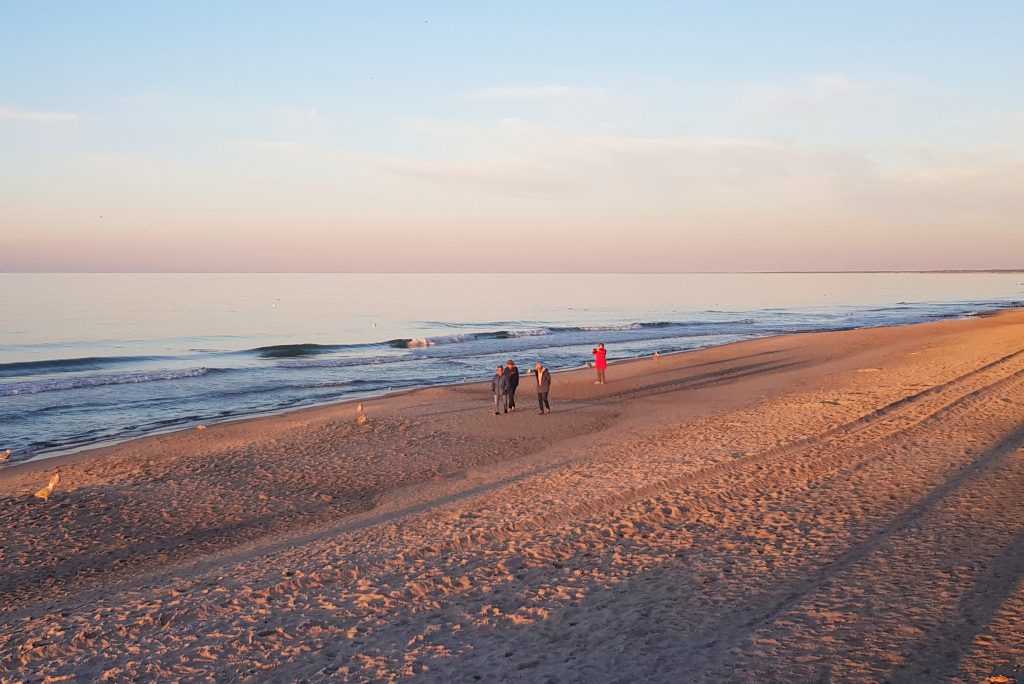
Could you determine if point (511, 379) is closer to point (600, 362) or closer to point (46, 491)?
point (600, 362)

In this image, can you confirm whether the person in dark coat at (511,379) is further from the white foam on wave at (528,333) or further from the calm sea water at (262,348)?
the white foam on wave at (528,333)

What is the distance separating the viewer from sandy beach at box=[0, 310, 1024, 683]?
23.3ft

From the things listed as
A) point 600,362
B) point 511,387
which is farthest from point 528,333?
point 511,387

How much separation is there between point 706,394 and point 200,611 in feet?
63.1

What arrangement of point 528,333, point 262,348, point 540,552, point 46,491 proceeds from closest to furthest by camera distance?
point 540,552 → point 46,491 → point 262,348 → point 528,333

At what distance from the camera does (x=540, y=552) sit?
9867 mm

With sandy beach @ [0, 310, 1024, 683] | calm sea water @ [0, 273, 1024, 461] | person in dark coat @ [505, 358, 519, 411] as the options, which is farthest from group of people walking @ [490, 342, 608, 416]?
calm sea water @ [0, 273, 1024, 461]

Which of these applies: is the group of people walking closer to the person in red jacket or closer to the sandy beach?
the sandy beach

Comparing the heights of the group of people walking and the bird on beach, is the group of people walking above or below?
above

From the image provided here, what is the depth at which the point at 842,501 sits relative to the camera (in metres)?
11.4

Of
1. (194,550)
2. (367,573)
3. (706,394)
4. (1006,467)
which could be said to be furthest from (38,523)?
(706,394)

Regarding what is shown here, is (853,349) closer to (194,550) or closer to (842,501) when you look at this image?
(842,501)

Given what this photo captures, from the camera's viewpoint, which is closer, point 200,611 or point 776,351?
point 200,611

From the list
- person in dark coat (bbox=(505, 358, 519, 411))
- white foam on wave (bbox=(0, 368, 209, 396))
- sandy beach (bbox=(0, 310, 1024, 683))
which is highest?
person in dark coat (bbox=(505, 358, 519, 411))
